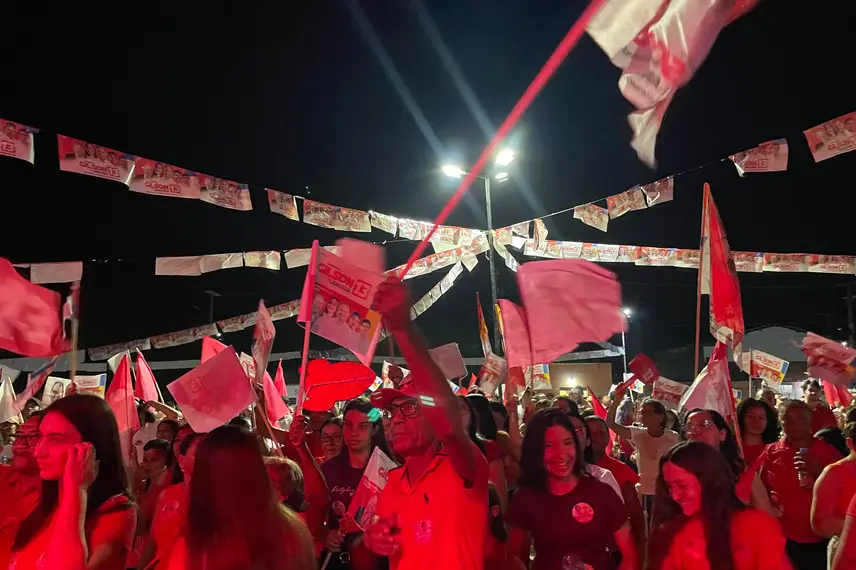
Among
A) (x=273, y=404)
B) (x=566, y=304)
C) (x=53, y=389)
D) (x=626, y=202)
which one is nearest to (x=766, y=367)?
(x=626, y=202)

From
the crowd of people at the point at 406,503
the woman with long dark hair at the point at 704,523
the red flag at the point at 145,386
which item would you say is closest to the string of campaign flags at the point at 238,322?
the red flag at the point at 145,386

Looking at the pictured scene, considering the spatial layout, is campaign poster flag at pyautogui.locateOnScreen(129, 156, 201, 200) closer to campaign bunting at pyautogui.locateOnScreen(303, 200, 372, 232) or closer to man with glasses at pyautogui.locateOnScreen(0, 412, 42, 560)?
campaign bunting at pyautogui.locateOnScreen(303, 200, 372, 232)

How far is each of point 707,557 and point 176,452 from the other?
13.9 ft

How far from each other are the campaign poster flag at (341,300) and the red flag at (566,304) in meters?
1.81

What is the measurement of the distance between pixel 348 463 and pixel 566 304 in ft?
9.74

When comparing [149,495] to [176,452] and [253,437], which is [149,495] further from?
[253,437]

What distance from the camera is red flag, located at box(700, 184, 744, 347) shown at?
6930mm

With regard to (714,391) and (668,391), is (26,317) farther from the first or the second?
(668,391)

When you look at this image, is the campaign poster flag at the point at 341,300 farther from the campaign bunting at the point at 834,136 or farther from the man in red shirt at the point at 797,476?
the campaign bunting at the point at 834,136

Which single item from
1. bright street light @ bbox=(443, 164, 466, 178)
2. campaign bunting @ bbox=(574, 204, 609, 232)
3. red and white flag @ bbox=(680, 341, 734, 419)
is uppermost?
bright street light @ bbox=(443, 164, 466, 178)

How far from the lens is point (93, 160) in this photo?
779cm

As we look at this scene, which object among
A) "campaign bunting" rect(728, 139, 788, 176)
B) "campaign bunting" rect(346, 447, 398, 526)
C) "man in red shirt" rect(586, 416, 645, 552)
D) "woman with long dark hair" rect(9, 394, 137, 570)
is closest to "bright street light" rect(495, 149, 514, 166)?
"campaign bunting" rect(728, 139, 788, 176)

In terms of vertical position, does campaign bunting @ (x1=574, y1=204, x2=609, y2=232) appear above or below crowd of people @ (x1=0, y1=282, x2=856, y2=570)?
above

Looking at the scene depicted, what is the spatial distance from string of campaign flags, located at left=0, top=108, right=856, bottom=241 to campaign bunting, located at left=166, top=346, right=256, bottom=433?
320cm
